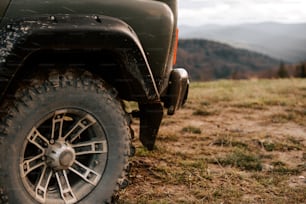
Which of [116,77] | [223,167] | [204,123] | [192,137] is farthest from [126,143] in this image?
[204,123]

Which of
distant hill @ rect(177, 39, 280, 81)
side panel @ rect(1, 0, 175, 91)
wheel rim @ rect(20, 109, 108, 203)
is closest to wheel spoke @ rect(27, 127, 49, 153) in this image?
wheel rim @ rect(20, 109, 108, 203)

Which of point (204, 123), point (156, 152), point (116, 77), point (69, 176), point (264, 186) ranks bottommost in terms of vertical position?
point (204, 123)

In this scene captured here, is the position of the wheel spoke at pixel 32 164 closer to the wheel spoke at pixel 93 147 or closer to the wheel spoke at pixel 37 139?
the wheel spoke at pixel 37 139

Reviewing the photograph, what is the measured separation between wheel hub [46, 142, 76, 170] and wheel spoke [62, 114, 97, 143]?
66 millimetres

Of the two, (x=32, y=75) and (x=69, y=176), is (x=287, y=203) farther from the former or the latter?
(x=32, y=75)

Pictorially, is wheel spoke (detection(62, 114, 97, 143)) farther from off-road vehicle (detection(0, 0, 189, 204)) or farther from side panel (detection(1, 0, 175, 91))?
side panel (detection(1, 0, 175, 91))

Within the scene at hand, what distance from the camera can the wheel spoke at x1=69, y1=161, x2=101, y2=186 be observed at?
9.36ft

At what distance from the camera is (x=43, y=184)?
2752 mm

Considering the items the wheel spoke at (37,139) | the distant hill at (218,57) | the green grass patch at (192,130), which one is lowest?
the distant hill at (218,57)

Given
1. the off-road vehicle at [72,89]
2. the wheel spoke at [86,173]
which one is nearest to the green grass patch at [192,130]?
the off-road vehicle at [72,89]

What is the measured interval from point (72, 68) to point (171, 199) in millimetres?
1274

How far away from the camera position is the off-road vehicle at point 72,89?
8.30 feet

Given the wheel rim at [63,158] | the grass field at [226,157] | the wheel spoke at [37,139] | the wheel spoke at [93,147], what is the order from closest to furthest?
the wheel spoke at [37,139] → the wheel rim at [63,158] → the wheel spoke at [93,147] → the grass field at [226,157]

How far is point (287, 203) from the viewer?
3363mm
